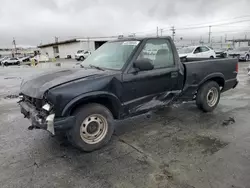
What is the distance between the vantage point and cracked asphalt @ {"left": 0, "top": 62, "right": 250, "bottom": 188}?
8.70 feet

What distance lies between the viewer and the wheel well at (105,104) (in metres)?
3.25

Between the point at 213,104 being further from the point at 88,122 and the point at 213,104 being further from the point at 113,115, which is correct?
the point at 88,122

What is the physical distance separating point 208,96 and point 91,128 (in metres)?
3.24

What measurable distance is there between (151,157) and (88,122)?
1132 millimetres

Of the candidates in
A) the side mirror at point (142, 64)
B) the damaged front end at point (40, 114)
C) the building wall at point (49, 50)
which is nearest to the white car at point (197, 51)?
the side mirror at point (142, 64)

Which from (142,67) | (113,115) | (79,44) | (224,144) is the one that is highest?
(79,44)

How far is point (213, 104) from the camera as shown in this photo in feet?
17.5

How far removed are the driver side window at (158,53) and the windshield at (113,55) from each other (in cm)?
25

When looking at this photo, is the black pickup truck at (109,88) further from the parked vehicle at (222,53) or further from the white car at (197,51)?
the white car at (197,51)

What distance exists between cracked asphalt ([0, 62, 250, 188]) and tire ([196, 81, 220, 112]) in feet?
1.15

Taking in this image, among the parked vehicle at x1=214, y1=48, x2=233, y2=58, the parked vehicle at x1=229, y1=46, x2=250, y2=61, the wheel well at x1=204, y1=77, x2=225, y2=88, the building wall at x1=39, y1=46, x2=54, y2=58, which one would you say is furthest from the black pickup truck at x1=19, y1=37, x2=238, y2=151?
the building wall at x1=39, y1=46, x2=54, y2=58

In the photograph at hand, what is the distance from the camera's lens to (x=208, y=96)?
5211 mm

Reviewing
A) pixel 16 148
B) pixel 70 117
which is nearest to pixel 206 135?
pixel 70 117

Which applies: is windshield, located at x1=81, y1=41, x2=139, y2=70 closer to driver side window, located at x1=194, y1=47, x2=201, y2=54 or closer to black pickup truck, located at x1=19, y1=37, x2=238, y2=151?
black pickup truck, located at x1=19, y1=37, x2=238, y2=151
